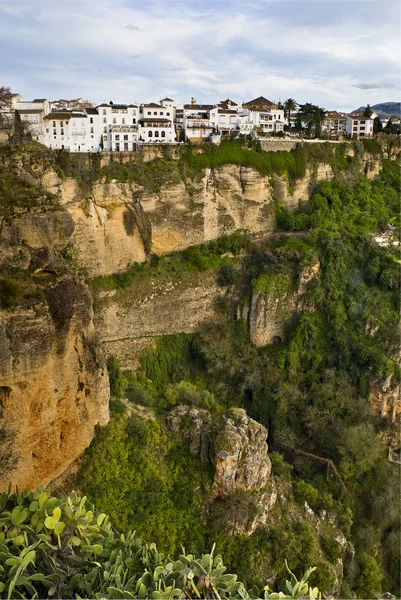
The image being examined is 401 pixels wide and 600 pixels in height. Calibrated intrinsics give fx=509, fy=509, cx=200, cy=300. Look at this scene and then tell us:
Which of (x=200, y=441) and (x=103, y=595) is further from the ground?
(x=103, y=595)

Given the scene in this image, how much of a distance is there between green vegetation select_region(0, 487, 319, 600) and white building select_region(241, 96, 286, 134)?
36.1 meters

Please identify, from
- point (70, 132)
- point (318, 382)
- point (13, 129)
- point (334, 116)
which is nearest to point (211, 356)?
point (318, 382)

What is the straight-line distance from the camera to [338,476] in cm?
2248

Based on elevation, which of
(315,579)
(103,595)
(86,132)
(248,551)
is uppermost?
(86,132)

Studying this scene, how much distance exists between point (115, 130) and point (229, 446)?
2200 centimetres

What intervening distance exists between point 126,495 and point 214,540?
10.7ft

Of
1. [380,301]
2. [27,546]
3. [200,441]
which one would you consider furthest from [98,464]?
[380,301]

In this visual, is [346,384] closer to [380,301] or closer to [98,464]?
[380,301]

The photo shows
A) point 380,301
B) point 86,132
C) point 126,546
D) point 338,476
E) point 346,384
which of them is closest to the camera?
point 126,546

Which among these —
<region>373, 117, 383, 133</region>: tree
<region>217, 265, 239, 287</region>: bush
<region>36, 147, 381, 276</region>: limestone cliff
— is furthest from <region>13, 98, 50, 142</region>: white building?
<region>373, 117, 383, 133</region>: tree

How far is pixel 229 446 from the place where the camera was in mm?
17688

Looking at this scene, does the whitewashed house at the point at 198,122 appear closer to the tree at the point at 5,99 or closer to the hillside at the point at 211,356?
the hillside at the point at 211,356

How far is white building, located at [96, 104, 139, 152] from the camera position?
3186 centimetres

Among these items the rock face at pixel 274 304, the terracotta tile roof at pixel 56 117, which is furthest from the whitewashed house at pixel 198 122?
the rock face at pixel 274 304
